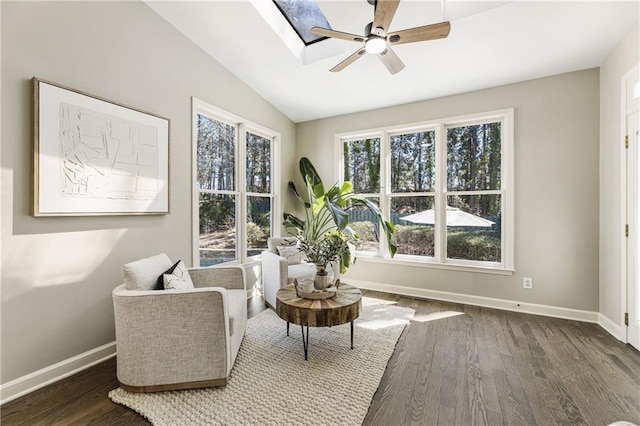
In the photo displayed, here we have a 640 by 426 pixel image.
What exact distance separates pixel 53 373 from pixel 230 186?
2409mm

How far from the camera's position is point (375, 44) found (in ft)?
6.74

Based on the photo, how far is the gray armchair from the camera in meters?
1.81

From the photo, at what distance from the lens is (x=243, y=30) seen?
2873 millimetres

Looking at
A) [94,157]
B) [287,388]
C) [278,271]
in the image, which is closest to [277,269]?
[278,271]

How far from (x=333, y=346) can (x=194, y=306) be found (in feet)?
4.23

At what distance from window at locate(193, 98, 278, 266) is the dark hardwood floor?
158cm

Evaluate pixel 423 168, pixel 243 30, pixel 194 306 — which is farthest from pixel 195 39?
pixel 423 168

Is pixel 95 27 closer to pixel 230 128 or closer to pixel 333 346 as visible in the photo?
pixel 230 128

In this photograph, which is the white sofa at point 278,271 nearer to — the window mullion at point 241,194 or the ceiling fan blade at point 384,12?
the window mullion at point 241,194

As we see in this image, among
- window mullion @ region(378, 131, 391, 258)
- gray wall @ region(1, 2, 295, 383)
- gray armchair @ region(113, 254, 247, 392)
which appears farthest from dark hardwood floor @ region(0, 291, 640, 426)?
window mullion @ region(378, 131, 391, 258)

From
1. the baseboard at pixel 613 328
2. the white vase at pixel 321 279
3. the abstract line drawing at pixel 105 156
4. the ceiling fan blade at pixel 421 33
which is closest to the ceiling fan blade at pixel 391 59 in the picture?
the ceiling fan blade at pixel 421 33

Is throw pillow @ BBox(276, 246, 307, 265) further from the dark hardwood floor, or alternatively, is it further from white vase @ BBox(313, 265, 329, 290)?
the dark hardwood floor

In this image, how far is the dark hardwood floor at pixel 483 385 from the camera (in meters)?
1.66

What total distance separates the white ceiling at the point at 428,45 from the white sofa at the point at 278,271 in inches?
91.1
